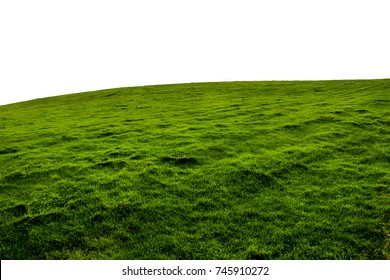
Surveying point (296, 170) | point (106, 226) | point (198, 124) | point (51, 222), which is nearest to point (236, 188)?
point (296, 170)

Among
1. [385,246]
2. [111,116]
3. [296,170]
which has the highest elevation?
[111,116]

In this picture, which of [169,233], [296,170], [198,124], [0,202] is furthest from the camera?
[198,124]

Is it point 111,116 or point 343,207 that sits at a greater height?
point 111,116

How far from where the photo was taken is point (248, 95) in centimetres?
3066

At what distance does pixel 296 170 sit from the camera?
11953mm

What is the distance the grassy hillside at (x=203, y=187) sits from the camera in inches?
321

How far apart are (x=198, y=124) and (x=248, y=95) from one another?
1230 cm

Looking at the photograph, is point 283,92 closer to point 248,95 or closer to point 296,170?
point 248,95

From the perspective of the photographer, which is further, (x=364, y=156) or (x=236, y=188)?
(x=364, y=156)

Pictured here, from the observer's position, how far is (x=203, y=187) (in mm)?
10844

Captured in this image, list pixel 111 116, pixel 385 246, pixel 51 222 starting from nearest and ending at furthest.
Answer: pixel 385 246 → pixel 51 222 → pixel 111 116

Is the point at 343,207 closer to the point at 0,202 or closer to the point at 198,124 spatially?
the point at 0,202

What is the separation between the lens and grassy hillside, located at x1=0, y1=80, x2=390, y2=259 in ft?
26.7

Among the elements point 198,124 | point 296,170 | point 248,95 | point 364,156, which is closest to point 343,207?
point 296,170
